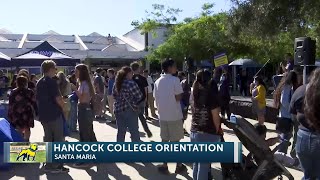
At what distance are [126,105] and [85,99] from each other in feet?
2.27

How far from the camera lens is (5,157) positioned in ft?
21.5

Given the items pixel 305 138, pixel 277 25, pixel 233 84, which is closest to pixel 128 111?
pixel 305 138

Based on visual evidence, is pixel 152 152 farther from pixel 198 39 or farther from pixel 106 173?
pixel 198 39

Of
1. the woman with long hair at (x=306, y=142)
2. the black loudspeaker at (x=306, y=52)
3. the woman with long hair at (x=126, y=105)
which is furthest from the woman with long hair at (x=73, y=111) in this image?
the woman with long hair at (x=306, y=142)

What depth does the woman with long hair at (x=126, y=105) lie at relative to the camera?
736cm

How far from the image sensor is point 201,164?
17.7 ft

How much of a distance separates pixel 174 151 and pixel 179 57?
2756 cm

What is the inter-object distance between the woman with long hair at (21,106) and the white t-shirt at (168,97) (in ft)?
8.25

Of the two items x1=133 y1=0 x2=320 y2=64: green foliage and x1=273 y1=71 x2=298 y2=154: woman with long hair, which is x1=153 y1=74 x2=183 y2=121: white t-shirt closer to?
x1=273 y1=71 x2=298 y2=154: woman with long hair

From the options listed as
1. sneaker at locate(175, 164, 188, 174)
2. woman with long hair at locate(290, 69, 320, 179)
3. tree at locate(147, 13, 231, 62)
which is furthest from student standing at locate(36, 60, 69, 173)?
tree at locate(147, 13, 231, 62)

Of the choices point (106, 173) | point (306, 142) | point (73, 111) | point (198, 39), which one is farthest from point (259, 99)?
point (198, 39)

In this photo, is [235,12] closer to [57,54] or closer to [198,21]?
[57,54]

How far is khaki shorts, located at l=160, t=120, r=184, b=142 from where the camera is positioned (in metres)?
6.84

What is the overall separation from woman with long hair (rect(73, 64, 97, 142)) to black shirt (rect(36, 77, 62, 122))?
54cm
